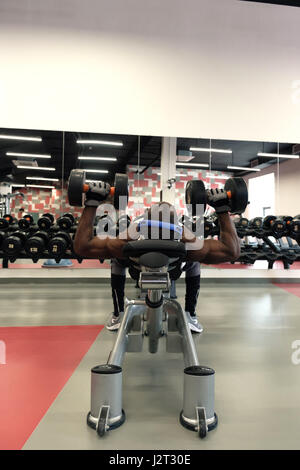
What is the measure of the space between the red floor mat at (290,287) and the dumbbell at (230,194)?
258cm

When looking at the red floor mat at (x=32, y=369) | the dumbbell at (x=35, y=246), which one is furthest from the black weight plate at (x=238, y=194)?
the dumbbell at (x=35, y=246)

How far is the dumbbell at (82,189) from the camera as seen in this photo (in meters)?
1.03

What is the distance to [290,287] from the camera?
355cm

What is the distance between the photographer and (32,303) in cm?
268

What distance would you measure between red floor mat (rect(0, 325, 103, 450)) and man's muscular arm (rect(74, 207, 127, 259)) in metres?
0.64

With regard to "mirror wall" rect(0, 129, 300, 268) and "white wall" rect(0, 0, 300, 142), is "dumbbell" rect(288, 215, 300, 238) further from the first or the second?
"white wall" rect(0, 0, 300, 142)

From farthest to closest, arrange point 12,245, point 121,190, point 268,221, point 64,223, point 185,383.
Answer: point 268,221, point 64,223, point 12,245, point 121,190, point 185,383

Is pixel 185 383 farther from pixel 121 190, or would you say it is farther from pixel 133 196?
pixel 133 196

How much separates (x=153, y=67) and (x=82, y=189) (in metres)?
3.26

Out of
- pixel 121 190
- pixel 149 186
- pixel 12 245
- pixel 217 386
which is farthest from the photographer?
pixel 149 186

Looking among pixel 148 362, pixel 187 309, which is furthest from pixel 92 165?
pixel 148 362

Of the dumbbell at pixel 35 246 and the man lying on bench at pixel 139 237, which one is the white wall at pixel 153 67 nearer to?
the dumbbell at pixel 35 246

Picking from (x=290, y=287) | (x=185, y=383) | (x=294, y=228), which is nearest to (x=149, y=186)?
(x=294, y=228)

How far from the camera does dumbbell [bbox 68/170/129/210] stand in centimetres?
103
